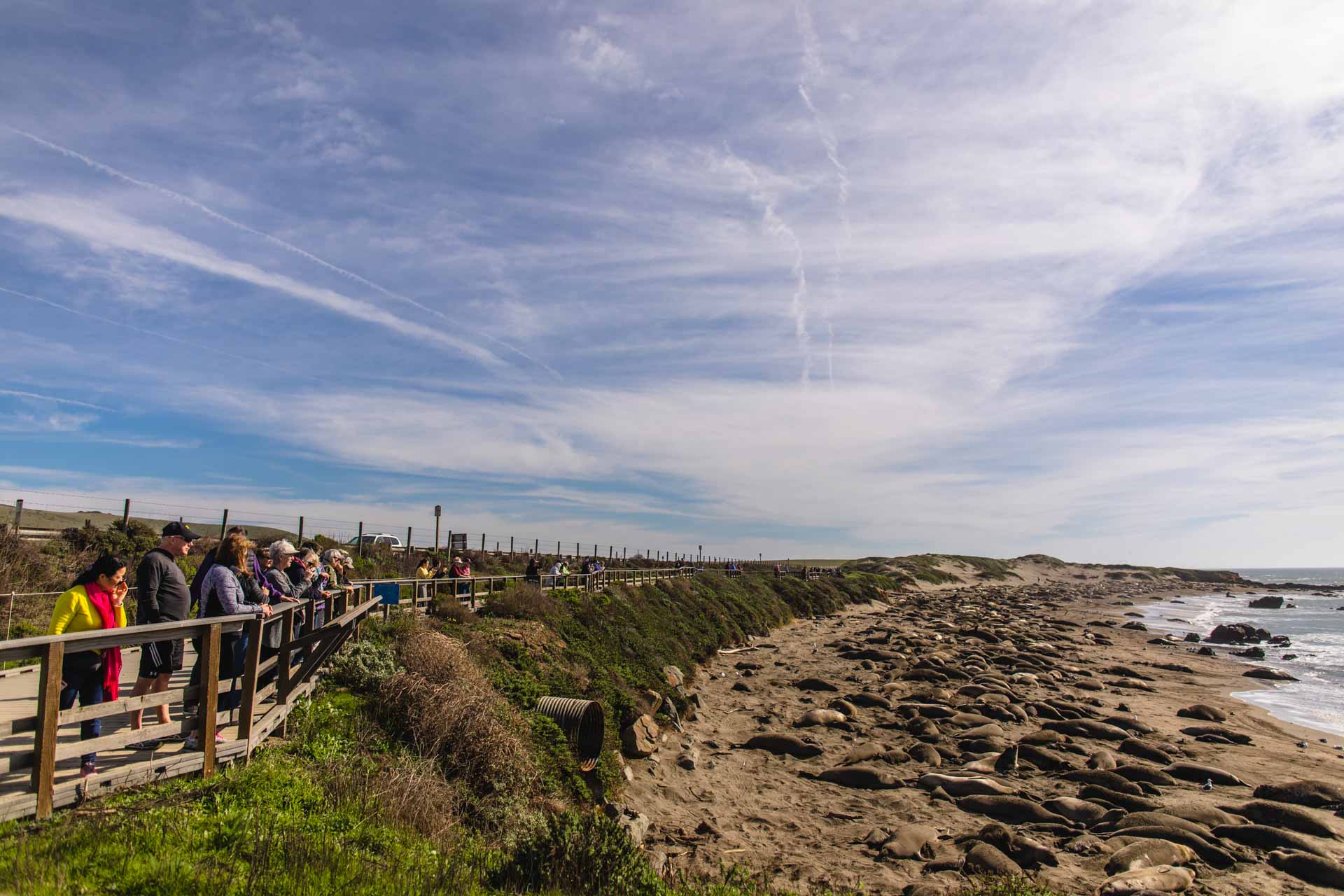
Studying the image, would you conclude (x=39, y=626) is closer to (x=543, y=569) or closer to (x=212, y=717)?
(x=212, y=717)

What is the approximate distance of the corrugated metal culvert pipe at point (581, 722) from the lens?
44.7 ft

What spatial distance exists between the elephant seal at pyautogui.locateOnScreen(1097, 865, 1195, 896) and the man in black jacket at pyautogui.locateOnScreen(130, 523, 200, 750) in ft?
35.4

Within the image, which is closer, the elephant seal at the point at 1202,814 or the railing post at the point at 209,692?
the railing post at the point at 209,692

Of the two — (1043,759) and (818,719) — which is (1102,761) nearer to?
(1043,759)

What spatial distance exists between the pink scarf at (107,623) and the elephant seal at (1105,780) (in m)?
14.9

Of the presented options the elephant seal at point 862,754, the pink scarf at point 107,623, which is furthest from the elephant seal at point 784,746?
the pink scarf at point 107,623

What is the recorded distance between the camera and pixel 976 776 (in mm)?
14438

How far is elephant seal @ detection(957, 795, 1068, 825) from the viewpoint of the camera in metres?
12.3

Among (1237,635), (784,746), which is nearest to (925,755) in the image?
(784,746)

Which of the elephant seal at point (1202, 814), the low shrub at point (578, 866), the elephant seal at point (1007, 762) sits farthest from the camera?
the elephant seal at point (1007, 762)

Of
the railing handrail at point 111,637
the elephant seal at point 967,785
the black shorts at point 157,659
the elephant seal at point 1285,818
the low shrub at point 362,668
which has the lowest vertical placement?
the elephant seal at point 967,785

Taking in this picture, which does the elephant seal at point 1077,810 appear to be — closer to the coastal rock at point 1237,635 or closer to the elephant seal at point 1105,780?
the elephant seal at point 1105,780

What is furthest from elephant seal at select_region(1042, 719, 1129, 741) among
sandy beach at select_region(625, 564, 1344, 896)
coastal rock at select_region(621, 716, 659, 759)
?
coastal rock at select_region(621, 716, 659, 759)

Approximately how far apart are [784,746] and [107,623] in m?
13.6
